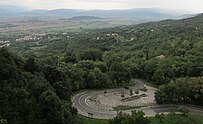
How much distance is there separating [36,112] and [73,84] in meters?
17.4

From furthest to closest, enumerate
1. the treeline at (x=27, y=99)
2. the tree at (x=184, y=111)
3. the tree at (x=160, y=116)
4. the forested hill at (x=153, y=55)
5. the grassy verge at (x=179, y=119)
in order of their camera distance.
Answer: the forested hill at (x=153, y=55), the tree at (x=184, y=111), the tree at (x=160, y=116), the grassy verge at (x=179, y=119), the treeline at (x=27, y=99)

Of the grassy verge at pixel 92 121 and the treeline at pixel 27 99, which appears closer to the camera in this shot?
the treeline at pixel 27 99

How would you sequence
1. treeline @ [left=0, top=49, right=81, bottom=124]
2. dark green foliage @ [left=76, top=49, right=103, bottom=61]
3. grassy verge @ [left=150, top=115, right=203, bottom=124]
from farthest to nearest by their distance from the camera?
dark green foliage @ [left=76, top=49, right=103, bottom=61] < grassy verge @ [left=150, top=115, right=203, bottom=124] < treeline @ [left=0, top=49, right=81, bottom=124]

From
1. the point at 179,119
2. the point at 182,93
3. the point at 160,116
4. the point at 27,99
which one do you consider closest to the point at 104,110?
the point at 160,116

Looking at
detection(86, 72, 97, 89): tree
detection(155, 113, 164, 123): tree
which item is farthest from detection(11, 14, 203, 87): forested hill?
detection(155, 113, 164, 123): tree

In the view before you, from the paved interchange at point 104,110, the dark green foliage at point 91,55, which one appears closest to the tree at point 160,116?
the paved interchange at point 104,110

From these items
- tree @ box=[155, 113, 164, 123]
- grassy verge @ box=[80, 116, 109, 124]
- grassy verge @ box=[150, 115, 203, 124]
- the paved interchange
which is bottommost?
the paved interchange

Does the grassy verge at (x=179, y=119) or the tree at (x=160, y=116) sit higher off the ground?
the tree at (x=160, y=116)

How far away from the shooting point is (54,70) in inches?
1347

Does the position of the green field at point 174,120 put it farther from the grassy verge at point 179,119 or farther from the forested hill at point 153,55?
the forested hill at point 153,55

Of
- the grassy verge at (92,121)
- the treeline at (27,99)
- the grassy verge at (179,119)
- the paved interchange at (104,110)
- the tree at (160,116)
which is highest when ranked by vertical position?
the treeline at (27,99)

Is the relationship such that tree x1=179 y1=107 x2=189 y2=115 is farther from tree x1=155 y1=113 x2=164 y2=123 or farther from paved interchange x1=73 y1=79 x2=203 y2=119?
tree x1=155 y1=113 x2=164 y2=123

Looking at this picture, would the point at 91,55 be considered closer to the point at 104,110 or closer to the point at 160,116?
the point at 104,110

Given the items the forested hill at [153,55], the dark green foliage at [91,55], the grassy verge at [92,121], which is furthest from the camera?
the dark green foliage at [91,55]
